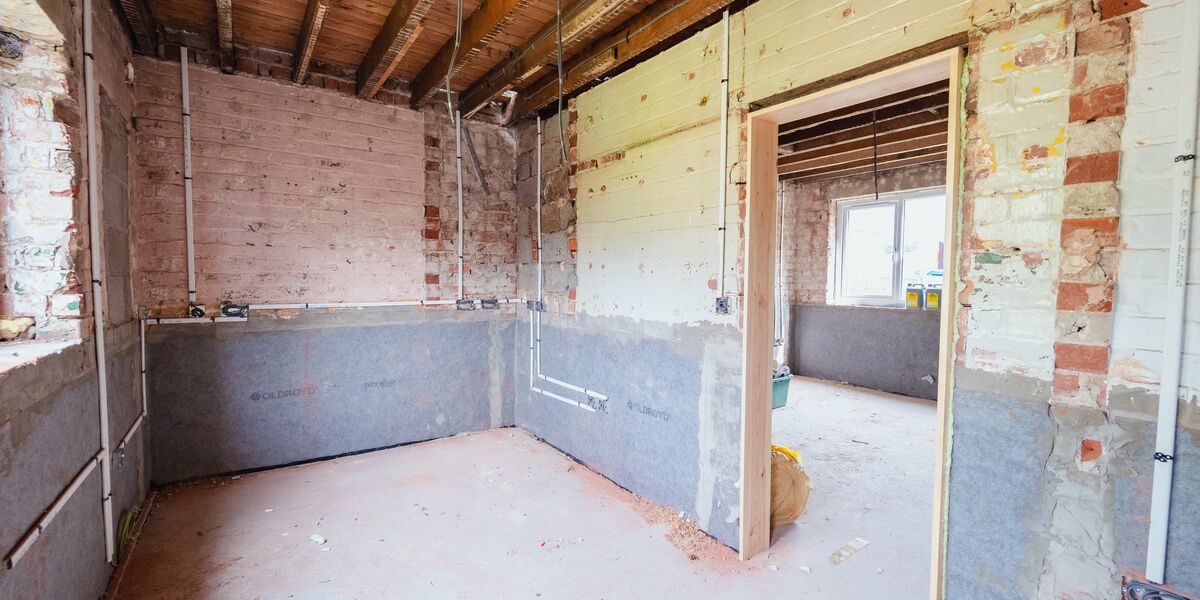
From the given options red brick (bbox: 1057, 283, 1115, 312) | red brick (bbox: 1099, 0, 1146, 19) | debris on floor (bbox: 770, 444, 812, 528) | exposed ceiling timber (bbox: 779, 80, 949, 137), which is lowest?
debris on floor (bbox: 770, 444, 812, 528)

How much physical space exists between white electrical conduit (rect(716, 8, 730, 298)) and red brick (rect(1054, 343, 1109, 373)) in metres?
1.21

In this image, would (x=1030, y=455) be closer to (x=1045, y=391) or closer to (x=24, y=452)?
(x=1045, y=391)

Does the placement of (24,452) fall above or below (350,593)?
above

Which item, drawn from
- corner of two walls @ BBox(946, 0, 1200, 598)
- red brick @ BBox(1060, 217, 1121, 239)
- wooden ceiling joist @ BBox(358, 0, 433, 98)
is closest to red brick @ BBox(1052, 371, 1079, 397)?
corner of two walls @ BBox(946, 0, 1200, 598)

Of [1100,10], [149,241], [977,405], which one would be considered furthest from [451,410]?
[1100,10]

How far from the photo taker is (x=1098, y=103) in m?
1.31

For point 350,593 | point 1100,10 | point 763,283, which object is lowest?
point 350,593

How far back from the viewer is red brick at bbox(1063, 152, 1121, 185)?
4.22 ft

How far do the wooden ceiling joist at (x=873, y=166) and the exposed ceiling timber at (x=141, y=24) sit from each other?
514 cm

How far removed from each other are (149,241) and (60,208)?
1.22m

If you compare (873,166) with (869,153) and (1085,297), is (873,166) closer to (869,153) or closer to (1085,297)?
(869,153)

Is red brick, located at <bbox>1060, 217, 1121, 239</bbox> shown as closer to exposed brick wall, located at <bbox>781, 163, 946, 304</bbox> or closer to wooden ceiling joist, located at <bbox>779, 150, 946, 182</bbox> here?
wooden ceiling joist, located at <bbox>779, 150, 946, 182</bbox>

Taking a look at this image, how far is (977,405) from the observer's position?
61.1 inches

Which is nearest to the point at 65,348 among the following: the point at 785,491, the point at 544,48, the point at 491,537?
the point at 491,537
